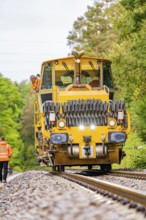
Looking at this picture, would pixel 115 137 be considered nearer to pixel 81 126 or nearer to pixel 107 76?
pixel 81 126

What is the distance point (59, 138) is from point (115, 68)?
12.9 meters

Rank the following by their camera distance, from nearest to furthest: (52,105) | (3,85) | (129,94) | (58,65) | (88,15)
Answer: (52,105)
(58,65)
(129,94)
(3,85)
(88,15)

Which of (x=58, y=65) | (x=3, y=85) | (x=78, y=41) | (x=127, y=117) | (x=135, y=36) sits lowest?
(x=127, y=117)

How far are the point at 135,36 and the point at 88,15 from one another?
5388 cm

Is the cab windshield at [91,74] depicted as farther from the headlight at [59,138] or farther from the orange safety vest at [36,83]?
the headlight at [59,138]

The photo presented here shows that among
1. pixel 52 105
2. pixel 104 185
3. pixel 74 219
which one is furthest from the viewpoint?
pixel 52 105

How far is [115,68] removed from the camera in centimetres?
2889

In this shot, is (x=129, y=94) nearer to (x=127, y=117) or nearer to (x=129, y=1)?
(x=129, y=1)

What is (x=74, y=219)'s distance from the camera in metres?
4.61

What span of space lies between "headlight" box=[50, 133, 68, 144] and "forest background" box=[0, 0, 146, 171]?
5.35 m

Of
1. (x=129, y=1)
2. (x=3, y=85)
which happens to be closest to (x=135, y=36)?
(x=129, y=1)

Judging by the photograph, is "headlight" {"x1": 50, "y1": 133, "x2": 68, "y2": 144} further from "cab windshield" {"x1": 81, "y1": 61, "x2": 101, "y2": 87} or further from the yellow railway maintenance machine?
"cab windshield" {"x1": 81, "y1": 61, "x2": 101, "y2": 87}

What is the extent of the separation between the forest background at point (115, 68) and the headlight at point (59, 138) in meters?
5.35

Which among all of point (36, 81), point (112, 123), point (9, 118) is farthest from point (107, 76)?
point (9, 118)
